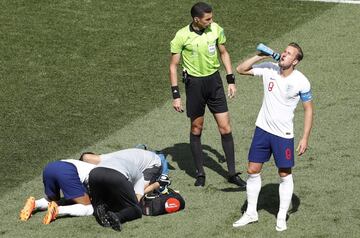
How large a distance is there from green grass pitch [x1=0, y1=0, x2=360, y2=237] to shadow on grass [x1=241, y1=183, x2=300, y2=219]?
0.01 metres

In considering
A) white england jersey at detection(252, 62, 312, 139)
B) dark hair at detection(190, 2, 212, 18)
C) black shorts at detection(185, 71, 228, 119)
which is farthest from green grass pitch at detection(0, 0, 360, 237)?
dark hair at detection(190, 2, 212, 18)

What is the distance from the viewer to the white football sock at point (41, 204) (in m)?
12.7

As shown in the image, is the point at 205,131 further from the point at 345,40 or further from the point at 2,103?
the point at 345,40

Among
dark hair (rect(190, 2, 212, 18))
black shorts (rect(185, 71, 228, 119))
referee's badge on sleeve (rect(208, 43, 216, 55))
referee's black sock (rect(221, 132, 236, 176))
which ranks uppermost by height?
dark hair (rect(190, 2, 212, 18))

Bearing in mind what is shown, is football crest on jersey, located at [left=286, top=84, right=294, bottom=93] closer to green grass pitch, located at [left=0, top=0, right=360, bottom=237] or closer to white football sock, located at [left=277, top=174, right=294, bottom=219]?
white football sock, located at [left=277, top=174, right=294, bottom=219]

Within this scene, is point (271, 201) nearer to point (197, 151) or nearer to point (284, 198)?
point (284, 198)

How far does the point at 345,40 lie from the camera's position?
20.0 meters

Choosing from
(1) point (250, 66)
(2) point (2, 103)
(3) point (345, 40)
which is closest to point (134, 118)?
(2) point (2, 103)

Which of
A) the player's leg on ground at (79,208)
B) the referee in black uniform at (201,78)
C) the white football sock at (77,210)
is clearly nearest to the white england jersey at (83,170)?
the player's leg on ground at (79,208)

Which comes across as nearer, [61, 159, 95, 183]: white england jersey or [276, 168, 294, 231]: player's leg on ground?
[276, 168, 294, 231]: player's leg on ground

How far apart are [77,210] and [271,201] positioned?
264cm

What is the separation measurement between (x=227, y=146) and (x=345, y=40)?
723 cm

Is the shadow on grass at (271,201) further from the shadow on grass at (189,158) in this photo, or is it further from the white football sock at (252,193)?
the shadow on grass at (189,158)

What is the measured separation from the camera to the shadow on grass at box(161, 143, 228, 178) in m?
14.3
